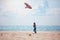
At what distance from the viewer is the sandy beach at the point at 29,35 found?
11.6 feet

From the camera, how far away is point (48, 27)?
357cm

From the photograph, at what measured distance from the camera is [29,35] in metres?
3.54

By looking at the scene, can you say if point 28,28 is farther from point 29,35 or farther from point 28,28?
point 29,35

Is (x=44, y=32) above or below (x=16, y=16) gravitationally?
below

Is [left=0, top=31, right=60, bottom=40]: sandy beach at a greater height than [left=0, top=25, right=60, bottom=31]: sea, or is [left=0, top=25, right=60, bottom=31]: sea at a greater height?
[left=0, top=25, right=60, bottom=31]: sea

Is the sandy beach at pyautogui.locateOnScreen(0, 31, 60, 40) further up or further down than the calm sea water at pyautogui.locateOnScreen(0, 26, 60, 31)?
further down

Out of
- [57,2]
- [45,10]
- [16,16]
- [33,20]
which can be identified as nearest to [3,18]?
[16,16]

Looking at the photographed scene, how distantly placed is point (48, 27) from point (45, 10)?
0.32 m

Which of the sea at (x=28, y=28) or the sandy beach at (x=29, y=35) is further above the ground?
the sea at (x=28, y=28)

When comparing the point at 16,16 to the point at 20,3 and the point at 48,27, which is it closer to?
the point at 20,3

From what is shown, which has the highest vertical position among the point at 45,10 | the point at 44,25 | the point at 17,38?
the point at 45,10

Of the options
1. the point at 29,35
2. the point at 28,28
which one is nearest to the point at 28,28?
the point at 28,28

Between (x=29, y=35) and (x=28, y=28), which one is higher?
(x=28, y=28)

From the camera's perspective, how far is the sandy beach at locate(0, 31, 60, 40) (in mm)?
3541
